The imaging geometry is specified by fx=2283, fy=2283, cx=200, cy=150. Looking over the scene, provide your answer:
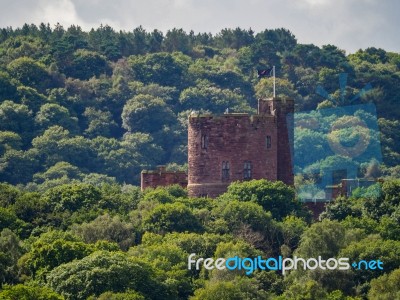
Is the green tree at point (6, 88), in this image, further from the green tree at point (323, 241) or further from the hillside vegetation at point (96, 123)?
the green tree at point (323, 241)

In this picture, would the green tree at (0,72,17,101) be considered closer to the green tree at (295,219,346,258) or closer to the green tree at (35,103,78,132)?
the green tree at (35,103,78,132)

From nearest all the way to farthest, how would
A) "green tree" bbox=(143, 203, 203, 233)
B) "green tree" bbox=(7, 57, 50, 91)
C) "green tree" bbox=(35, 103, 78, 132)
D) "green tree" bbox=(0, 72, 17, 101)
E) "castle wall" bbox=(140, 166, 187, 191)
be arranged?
"green tree" bbox=(143, 203, 203, 233), "castle wall" bbox=(140, 166, 187, 191), "green tree" bbox=(35, 103, 78, 132), "green tree" bbox=(0, 72, 17, 101), "green tree" bbox=(7, 57, 50, 91)

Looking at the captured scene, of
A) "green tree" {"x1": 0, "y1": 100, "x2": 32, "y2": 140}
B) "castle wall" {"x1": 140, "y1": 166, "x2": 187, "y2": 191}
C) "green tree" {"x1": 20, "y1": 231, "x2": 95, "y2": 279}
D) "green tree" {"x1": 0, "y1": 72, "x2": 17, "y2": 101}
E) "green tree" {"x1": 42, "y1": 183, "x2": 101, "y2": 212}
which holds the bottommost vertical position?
"green tree" {"x1": 20, "y1": 231, "x2": 95, "y2": 279}

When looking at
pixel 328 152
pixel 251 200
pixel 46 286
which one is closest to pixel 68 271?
pixel 46 286

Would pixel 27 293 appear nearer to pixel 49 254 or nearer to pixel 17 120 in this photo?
pixel 49 254

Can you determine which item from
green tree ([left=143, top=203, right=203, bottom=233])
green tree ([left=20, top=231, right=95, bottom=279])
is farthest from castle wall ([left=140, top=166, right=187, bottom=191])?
green tree ([left=20, top=231, right=95, bottom=279])

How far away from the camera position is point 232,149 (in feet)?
380

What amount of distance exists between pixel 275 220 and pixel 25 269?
19.3 meters

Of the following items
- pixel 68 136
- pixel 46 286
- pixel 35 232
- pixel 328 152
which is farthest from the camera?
pixel 68 136

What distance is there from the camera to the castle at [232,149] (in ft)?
381

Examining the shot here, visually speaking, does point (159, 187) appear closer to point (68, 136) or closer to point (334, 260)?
point (334, 260)

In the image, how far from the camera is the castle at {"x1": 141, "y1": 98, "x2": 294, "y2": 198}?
11600 centimetres

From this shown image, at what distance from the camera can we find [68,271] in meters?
94.8

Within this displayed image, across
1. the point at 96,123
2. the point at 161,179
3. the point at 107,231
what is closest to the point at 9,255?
the point at 107,231
